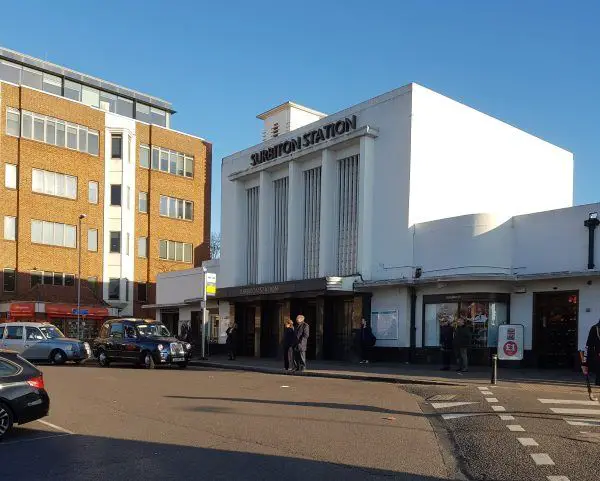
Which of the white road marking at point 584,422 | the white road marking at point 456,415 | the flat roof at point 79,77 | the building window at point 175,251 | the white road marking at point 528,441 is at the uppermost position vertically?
the flat roof at point 79,77

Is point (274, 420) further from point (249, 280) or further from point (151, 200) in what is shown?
point (151, 200)

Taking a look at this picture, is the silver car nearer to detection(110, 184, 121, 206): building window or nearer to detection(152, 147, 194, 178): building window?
detection(110, 184, 121, 206): building window

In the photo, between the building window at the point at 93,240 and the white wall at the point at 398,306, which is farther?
the building window at the point at 93,240

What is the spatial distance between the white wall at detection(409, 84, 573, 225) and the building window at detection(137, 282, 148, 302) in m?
32.7

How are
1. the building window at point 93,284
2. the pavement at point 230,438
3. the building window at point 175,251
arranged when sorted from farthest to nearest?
the building window at point 175,251 < the building window at point 93,284 < the pavement at point 230,438

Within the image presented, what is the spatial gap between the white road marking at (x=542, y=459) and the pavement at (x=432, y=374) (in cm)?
797

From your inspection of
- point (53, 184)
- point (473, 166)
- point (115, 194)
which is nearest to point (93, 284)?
point (115, 194)

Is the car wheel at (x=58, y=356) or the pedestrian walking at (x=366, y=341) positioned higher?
the pedestrian walking at (x=366, y=341)

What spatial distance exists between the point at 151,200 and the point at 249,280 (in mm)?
23591

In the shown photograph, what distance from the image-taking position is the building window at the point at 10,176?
4519 cm

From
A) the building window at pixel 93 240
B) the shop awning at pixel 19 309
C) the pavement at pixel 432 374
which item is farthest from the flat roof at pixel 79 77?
the pavement at pixel 432 374

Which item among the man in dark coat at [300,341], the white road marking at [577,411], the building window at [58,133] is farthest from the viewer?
the building window at [58,133]

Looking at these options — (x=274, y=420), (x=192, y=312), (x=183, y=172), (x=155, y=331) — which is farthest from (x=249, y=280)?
(x=183, y=172)

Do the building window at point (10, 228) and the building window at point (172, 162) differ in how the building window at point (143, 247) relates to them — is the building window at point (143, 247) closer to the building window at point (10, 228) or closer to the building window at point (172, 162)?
the building window at point (172, 162)
